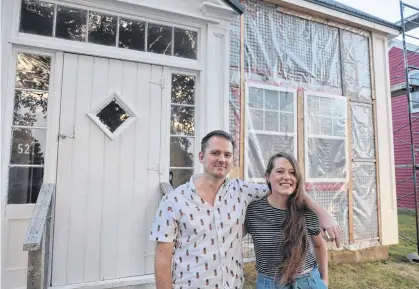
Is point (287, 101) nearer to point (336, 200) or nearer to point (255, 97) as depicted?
point (255, 97)

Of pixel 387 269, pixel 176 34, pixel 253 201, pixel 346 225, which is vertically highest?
pixel 176 34

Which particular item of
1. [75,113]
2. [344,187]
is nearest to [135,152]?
[75,113]

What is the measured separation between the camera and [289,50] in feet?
13.8

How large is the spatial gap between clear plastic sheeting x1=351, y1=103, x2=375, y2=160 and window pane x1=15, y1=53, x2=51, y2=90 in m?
4.32

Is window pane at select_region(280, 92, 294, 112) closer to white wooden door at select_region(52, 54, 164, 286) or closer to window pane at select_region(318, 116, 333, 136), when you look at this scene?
window pane at select_region(318, 116, 333, 136)

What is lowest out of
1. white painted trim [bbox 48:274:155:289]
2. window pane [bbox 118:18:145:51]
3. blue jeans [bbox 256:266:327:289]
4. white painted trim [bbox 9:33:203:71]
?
white painted trim [bbox 48:274:155:289]

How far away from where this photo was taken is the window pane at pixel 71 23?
2.79 metres

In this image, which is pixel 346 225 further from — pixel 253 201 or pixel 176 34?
pixel 176 34

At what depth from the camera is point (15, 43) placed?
260 cm

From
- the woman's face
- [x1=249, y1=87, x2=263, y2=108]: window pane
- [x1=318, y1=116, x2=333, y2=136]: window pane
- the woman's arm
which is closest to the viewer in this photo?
the woman's face

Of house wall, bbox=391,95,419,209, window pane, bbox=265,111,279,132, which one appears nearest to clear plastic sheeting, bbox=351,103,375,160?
window pane, bbox=265,111,279,132

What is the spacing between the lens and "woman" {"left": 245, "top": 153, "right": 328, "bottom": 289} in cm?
161

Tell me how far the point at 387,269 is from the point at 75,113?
4.67 m

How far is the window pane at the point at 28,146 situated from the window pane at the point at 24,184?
0.07 meters
